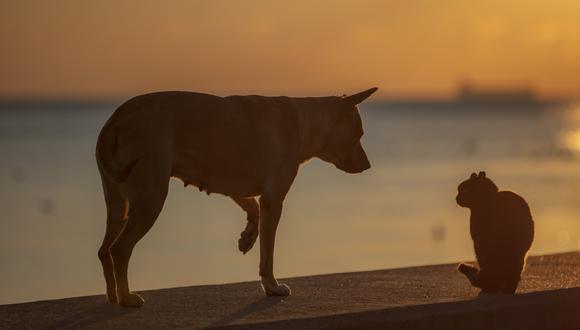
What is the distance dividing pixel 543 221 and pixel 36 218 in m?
9.80

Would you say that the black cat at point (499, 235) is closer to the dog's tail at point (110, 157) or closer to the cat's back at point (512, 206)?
the cat's back at point (512, 206)

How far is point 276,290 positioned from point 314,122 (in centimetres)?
153

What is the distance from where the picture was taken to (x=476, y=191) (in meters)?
10.2

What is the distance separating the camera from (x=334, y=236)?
23.2m

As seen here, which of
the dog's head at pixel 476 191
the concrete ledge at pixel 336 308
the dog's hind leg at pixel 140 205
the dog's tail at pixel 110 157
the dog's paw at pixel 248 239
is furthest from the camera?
the dog's paw at pixel 248 239

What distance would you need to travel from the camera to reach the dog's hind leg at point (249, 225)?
35.3 ft

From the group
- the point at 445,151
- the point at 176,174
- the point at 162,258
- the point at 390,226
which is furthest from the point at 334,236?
the point at 445,151

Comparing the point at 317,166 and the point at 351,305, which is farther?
the point at 317,166

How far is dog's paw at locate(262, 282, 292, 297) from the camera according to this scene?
33.9ft

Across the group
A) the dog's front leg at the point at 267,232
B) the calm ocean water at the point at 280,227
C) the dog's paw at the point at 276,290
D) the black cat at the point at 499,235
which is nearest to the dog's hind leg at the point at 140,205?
the dog's front leg at the point at 267,232

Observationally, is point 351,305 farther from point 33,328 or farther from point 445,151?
point 445,151

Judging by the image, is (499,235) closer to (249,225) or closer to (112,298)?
(249,225)

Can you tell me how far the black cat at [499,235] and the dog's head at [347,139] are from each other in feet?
5.00

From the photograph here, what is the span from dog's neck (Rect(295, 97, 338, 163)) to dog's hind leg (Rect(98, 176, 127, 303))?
168cm
